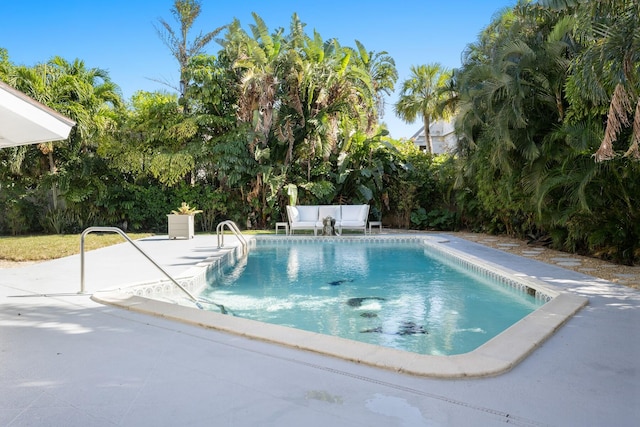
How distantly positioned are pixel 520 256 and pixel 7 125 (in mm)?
8788

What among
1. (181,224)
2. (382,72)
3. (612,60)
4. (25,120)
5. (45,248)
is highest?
(382,72)

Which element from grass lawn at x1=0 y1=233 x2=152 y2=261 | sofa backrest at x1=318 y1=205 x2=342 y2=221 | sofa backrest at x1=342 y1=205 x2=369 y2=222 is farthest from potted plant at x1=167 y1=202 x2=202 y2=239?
sofa backrest at x1=342 y1=205 x2=369 y2=222

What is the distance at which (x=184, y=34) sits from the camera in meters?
18.8

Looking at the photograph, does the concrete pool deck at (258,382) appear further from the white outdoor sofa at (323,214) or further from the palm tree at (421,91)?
the palm tree at (421,91)

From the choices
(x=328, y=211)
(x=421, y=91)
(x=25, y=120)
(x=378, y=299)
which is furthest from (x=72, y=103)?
(x=421, y=91)

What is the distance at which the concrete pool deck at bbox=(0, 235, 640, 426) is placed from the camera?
2568mm

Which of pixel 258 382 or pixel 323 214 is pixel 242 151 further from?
pixel 258 382

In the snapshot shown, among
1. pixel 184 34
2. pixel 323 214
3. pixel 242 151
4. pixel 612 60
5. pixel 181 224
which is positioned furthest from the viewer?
pixel 184 34

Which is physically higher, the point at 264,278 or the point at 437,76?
the point at 437,76

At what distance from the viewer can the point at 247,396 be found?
9.22 ft

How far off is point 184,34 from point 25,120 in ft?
52.0

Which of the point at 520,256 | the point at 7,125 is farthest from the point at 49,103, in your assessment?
the point at 520,256

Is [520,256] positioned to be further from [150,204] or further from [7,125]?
[150,204]

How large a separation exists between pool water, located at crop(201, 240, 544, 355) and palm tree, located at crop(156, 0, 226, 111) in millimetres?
11903
